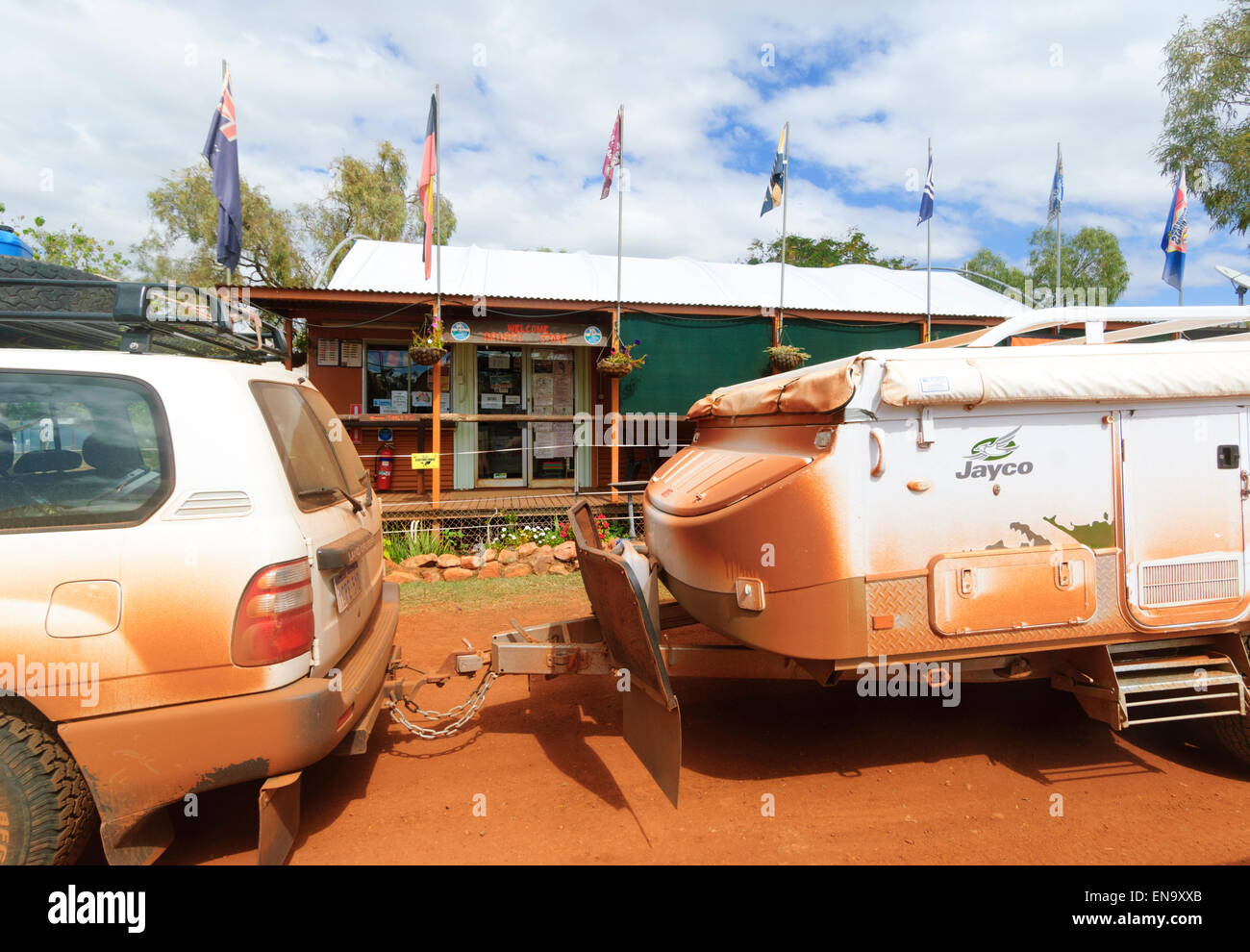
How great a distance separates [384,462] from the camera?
36.1 ft

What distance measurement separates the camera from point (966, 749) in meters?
3.72

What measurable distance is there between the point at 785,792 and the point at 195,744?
255 cm

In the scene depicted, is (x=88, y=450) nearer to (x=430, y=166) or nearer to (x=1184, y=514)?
(x=1184, y=514)

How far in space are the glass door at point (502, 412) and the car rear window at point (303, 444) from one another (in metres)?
8.06

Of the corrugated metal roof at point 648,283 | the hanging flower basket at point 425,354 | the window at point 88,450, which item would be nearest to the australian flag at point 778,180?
the corrugated metal roof at point 648,283

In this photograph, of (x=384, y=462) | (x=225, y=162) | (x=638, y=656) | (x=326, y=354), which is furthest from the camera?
(x=326, y=354)

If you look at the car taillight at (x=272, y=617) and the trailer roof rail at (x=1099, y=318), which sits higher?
the trailer roof rail at (x=1099, y=318)

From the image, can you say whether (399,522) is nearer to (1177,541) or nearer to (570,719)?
(570,719)

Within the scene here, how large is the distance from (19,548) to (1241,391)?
499cm

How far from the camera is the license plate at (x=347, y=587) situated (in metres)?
2.81

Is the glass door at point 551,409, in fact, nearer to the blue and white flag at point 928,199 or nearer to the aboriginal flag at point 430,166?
the aboriginal flag at point 430,166

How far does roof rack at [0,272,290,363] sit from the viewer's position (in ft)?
8.73

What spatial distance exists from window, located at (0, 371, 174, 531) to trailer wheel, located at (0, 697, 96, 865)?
0.69m

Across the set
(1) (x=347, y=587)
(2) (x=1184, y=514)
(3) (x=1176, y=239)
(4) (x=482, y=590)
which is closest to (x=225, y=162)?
(4) (x=482, y=590)
